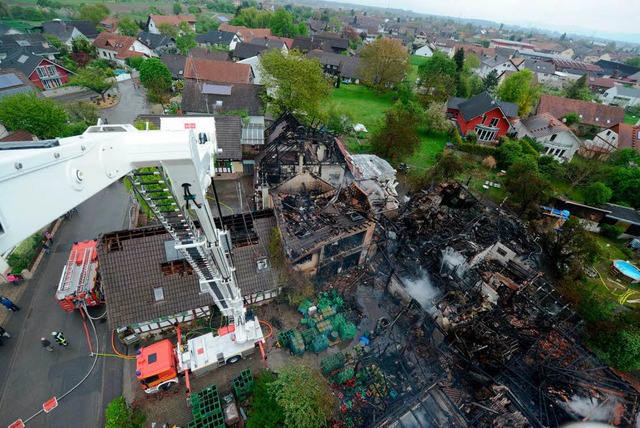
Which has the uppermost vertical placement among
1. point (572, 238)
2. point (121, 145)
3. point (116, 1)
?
point (121, 145)

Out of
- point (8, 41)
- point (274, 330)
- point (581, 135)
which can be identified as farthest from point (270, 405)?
point (8, 41)

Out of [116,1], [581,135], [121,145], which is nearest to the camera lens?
[121,145]

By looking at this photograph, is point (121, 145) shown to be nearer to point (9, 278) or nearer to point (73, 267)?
point (73, 267)

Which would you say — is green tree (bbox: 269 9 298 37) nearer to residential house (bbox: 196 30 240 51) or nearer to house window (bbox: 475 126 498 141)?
residential house (bbox: 196 30 240 51)

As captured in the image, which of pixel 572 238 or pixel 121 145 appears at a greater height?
pixel 121 145

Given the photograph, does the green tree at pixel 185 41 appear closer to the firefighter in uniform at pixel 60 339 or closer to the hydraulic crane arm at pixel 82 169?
the firefighter in uniform at pixel 60 339

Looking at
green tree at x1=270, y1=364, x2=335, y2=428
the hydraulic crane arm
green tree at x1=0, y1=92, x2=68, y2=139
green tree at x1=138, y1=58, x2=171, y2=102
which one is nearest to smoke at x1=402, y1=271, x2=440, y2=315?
green tree at x1=270, y1=364, x2=335, y2=428

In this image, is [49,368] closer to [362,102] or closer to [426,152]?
[426,152]
